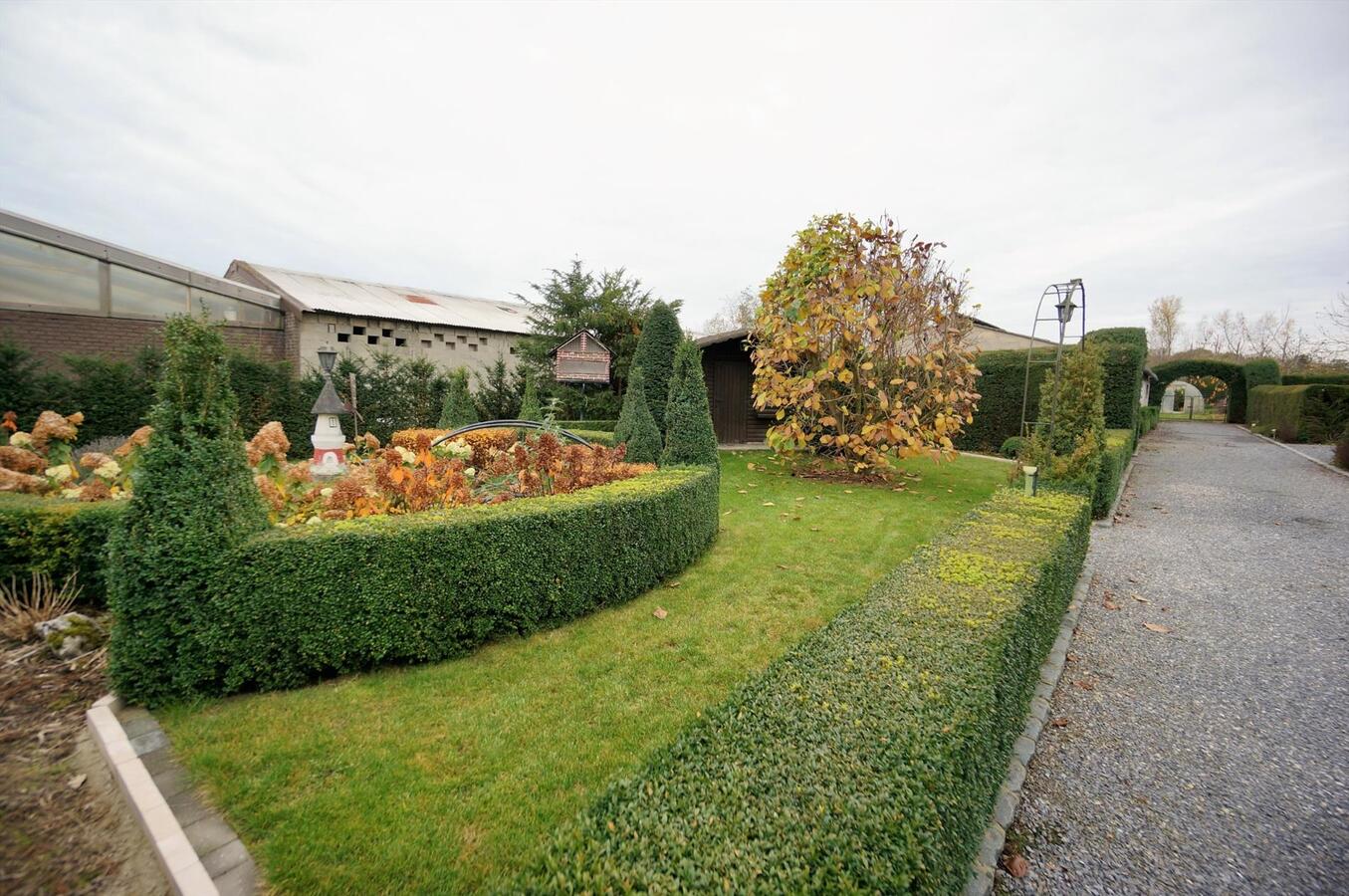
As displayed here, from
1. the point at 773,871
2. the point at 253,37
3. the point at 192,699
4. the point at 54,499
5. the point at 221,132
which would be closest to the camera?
the point at 773,871

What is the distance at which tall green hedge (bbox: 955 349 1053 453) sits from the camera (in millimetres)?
16047

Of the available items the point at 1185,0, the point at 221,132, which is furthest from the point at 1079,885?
the point at 221,132

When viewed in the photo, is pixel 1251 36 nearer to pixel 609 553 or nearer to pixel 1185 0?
pixel 1185 0

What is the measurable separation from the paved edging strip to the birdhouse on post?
1113 centimetres

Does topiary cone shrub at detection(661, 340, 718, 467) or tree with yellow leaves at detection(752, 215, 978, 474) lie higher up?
tree with yellow leaves at detection(752, 215, 978, 474)

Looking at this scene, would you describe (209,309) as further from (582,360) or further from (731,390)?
(731,390)

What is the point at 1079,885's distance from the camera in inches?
87.5

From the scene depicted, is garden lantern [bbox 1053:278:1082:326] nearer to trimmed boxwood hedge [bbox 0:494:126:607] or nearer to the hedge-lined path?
the hedge-lined path

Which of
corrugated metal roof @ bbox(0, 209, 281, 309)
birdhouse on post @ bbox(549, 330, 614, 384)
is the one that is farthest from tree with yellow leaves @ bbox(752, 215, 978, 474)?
corrugated metal roof @ bbox(0, 209, 281, 309)

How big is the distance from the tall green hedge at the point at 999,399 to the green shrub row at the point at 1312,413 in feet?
35.1

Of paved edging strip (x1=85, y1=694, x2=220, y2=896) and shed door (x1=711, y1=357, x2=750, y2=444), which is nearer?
paved edging strip (x1=85, y1=694, x2=220, y2=896)

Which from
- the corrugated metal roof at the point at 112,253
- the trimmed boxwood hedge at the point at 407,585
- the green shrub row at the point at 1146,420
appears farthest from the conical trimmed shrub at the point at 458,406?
the green shrub row at the point at 1146,420

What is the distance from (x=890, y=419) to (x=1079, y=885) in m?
8.46

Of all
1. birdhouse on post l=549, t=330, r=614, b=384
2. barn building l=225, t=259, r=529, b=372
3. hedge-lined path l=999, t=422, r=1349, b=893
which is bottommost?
hedge-lined path l=999, t=422, r=1349, b=893
